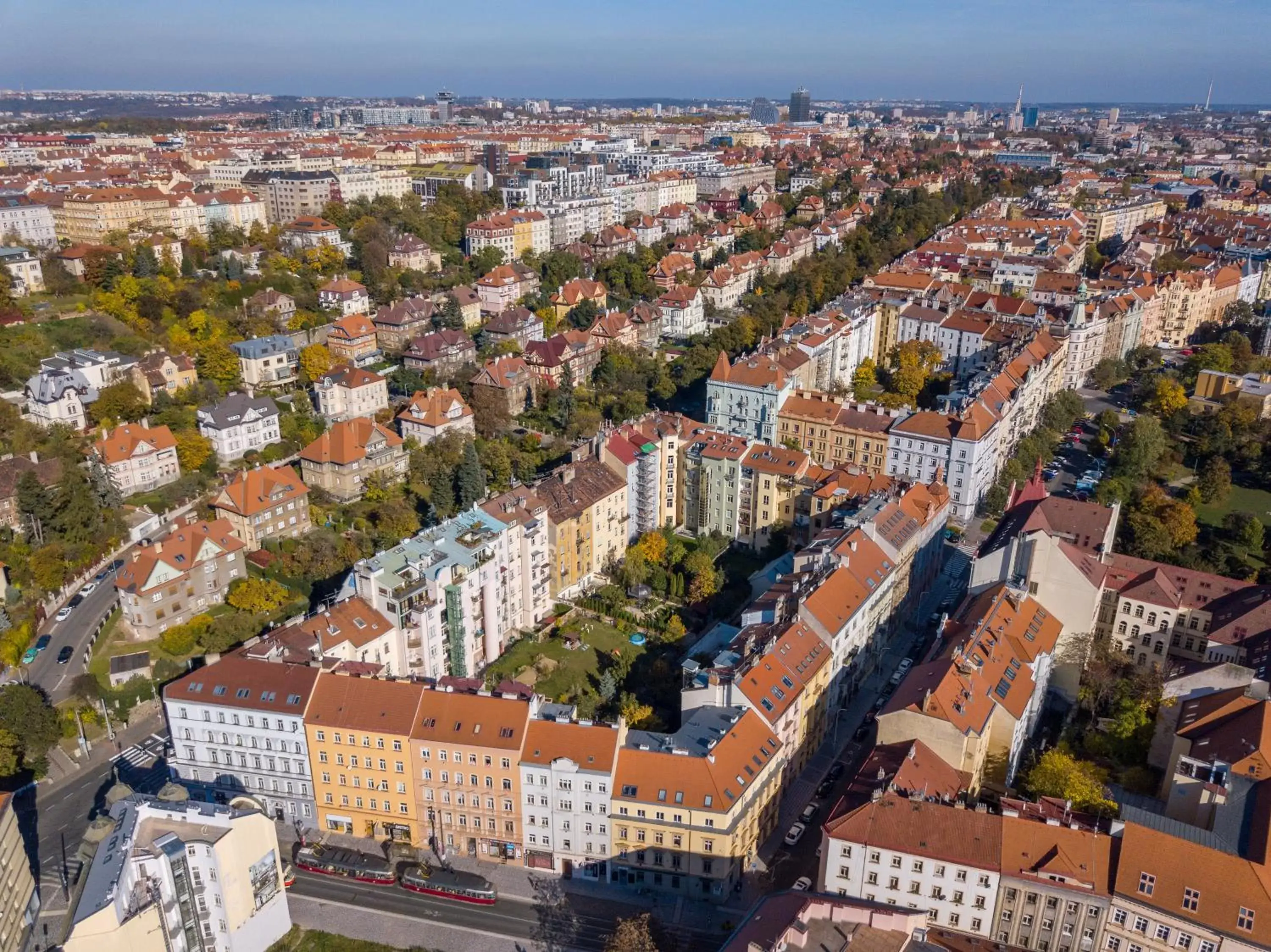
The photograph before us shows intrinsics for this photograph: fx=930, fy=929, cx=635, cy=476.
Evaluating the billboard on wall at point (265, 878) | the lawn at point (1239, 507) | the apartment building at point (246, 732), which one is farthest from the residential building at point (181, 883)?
the lawn at point (1239, 507)

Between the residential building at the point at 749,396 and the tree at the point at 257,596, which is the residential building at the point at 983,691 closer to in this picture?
the residential building at the point at 749,396

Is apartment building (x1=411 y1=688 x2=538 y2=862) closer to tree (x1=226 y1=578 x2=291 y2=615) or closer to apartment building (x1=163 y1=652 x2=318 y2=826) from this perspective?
apartment building (x1=163 y1=652 x2=318 y2=826)

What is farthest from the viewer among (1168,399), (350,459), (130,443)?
(1168,399)

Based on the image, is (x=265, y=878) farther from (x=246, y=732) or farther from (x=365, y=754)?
(x=246, y=732)

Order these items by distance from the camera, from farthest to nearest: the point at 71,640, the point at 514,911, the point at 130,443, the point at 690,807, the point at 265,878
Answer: the point at 130,443, the point at 71,640, the point at 514,911, the point at 690,807, the point at 265,878

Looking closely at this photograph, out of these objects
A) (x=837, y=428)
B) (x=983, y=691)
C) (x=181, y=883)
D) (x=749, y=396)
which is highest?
(x=749, y=396)

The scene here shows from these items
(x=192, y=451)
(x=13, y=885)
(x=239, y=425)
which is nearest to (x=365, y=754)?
(x=13, y=885)

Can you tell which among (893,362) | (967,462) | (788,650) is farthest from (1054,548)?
(893,362)

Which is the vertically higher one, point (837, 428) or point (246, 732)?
point (837, 428)
